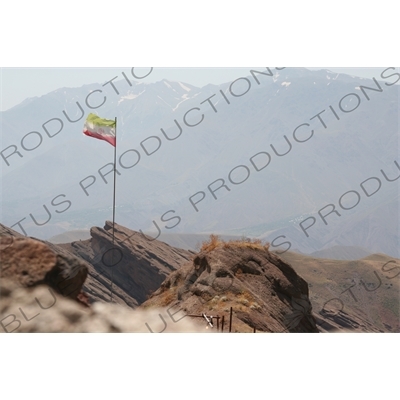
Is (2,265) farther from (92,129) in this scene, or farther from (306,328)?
(92,129)

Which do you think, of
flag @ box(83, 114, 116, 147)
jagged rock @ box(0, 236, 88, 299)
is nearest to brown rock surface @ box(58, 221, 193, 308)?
flag @ box(83, 114, 116, 147)

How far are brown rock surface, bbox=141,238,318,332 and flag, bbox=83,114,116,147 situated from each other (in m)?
10.5

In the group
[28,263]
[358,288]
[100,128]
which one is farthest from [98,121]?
[358,288]

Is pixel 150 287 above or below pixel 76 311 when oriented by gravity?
below

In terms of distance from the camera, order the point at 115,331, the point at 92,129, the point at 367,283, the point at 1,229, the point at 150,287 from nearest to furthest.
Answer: the point at 115,331 → the point at 92,129 → the point at 1,229 → the point at 150,287 → the point at 367,283

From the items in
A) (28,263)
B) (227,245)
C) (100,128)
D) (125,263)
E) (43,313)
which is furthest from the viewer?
(125,263)

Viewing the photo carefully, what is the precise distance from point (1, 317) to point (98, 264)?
87258 millimetres

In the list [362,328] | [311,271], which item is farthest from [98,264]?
[311,271]

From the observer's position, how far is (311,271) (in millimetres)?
153625

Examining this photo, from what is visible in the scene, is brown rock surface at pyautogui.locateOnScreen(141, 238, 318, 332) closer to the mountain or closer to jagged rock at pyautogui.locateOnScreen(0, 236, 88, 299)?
jagged rock at pyautogui.locateOnScreen(0, 236, 88, 299)

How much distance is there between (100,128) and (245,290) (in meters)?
15.3

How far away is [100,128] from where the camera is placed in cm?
3709

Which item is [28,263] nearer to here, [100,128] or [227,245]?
[227,245]

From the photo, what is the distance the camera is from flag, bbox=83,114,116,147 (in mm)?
36531
